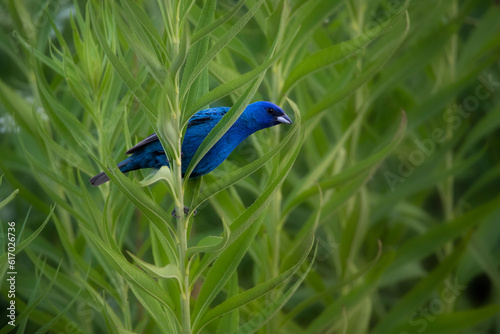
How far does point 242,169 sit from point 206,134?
0.61 ft

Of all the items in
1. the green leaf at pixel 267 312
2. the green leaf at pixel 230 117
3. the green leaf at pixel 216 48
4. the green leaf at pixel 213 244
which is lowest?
the green leaf at pixel 267 312

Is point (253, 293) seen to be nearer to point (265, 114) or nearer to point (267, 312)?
point (267, 312)

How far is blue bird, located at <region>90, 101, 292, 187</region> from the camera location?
0.76m

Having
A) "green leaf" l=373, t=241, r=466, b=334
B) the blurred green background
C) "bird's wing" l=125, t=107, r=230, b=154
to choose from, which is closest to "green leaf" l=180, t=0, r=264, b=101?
the blurred green background

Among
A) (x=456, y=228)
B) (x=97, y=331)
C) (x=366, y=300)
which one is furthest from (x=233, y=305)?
(x=97, y=331)

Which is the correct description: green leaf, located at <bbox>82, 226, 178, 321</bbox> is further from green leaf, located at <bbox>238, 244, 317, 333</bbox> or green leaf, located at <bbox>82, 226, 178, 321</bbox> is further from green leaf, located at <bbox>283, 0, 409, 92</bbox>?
green leaf, located at <bbox>283, 0, 409, 92</bbox>

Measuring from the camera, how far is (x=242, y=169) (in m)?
0.64

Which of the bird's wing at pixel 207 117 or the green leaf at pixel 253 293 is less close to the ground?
the bird's wing at pixel 207 117

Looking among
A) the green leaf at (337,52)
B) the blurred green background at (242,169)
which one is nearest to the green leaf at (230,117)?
the blurred green background at (242,169)

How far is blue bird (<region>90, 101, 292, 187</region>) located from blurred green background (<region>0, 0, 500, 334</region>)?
0.11 ft

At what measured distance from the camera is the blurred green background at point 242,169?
684 mm

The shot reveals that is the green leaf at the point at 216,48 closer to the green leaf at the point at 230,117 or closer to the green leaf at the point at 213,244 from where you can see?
the green leaf at the point at 230,117

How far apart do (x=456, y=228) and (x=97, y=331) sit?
98 cm

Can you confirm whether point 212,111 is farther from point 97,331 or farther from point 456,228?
point 97,331
